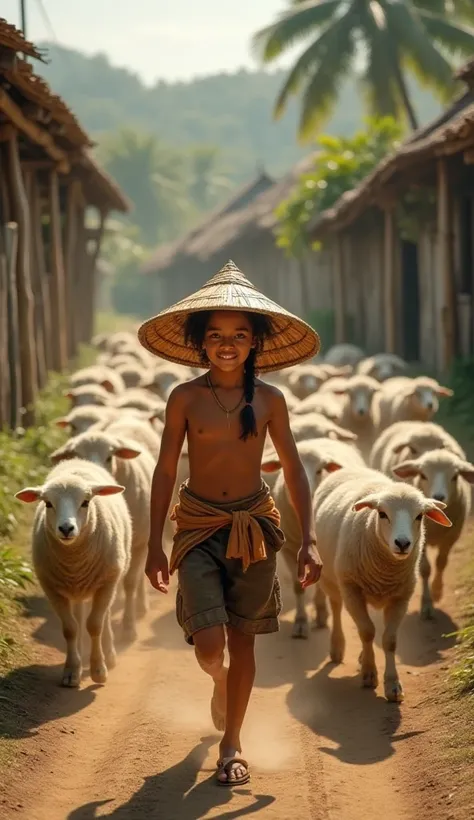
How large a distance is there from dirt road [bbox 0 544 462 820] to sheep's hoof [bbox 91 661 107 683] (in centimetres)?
6

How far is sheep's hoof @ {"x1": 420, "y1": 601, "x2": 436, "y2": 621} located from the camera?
7.69 m

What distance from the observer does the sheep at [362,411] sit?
1217 centimetres

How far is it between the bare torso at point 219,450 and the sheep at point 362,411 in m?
7.18

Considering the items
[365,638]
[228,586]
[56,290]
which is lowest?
[365,638]

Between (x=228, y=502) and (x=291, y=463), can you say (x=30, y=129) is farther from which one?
(x=228, y=502)

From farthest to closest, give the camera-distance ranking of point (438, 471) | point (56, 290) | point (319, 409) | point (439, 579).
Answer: point (56, 290)
point (319, 409)
point (439, 579)
point (438, 471)

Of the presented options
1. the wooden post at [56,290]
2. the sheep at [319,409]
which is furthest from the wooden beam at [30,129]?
the sheep at [319,409]

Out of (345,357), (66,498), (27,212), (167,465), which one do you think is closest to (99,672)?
(66,498)

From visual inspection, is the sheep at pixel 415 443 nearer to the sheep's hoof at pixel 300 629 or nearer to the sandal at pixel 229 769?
the sheep's hoof at pixel 300 629

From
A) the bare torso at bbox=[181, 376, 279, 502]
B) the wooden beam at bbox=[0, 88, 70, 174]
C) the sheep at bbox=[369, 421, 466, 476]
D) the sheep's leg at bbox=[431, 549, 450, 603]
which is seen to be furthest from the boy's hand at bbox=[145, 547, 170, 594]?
the wooden beam at bbox=[0, 88, 70, 174]

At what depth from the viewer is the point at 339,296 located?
23.5m

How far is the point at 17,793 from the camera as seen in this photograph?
15.6 feet

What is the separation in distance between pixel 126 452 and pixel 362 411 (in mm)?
4703

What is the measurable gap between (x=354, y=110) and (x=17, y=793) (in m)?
163
